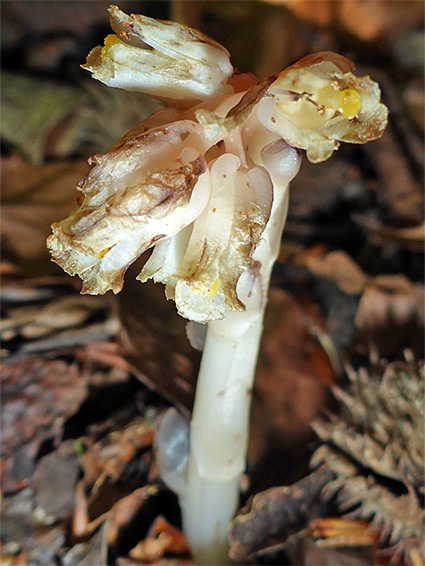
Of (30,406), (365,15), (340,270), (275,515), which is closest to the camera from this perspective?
(275,515)

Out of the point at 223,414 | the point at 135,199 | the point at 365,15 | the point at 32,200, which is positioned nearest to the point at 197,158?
the point at 135,199

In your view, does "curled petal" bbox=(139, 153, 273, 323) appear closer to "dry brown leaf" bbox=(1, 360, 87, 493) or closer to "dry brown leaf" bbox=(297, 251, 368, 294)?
"dry brown leaf" bbox=(1, 360, 87, 493)

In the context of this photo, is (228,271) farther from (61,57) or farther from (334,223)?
(61,57)

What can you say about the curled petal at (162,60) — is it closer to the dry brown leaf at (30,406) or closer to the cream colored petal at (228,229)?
the cream colored petal at (228,229)

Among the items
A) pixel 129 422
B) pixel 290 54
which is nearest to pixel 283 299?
pixel 129 422

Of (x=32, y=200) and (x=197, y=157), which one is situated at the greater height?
(x=197, y=157)

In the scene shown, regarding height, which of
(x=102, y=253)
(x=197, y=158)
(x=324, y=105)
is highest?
(x=324, y=105)

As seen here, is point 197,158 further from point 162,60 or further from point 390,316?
point 390,316
